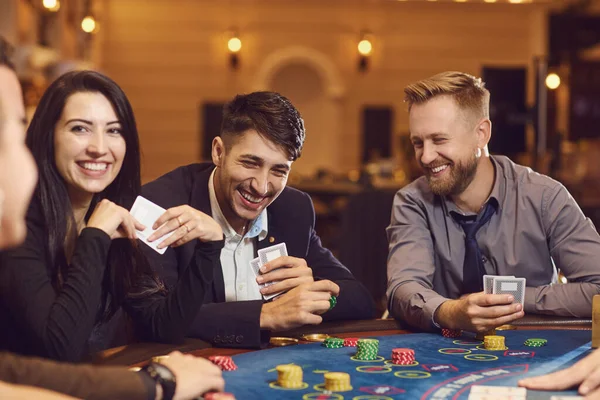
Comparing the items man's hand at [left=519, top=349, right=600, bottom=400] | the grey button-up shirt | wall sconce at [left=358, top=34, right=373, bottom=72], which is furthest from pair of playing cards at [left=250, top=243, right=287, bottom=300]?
wall sconce at [left=358, top=34, right=373, bottom=72]

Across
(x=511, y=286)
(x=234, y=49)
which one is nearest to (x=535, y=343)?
(x=511, y=286)

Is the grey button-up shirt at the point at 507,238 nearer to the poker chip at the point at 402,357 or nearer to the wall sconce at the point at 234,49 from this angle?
the poker chip at the point at 402,357

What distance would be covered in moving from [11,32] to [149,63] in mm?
5594

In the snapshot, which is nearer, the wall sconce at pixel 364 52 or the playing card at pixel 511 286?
the playing card at pixel 511 286

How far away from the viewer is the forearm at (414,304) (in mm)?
2268

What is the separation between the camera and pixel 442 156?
8.86 feet

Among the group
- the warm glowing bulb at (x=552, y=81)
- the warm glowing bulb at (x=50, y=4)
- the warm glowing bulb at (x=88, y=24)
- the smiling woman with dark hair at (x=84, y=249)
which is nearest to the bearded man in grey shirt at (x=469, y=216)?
the smiling woman with dark hair at (x=84, y=249)

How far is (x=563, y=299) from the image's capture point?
2.47 metres

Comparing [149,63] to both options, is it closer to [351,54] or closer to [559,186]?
[351,54]

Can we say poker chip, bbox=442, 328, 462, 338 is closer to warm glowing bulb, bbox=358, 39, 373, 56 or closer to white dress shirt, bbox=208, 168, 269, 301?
white dress shirt, bbox=208, 168, 269, 301

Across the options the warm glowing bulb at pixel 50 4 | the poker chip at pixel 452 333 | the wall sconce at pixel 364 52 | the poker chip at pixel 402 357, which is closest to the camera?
the poker chip at pixel 402 357

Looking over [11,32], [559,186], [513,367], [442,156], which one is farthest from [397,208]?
[11,32]

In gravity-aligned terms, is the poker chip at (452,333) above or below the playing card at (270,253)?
below

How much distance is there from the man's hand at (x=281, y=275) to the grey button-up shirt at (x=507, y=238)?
371 millimetres
